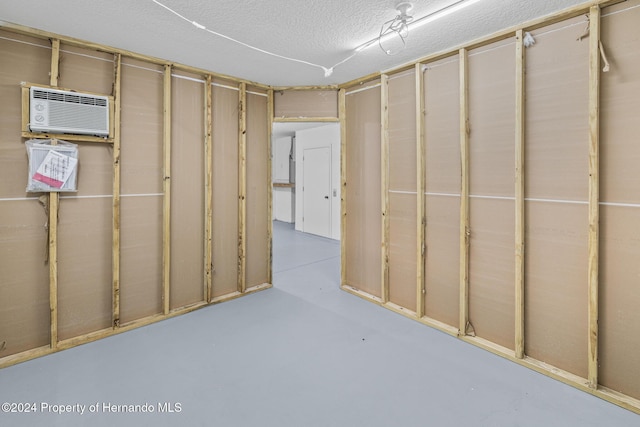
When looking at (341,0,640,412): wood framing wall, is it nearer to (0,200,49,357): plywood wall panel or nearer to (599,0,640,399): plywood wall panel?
(599,0,640,399): plywood wall panel

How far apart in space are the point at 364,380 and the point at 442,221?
4.94 ft

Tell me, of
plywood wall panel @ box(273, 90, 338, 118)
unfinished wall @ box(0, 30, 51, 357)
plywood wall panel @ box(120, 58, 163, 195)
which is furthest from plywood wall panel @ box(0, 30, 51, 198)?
plywood wall panel @ box(273, 90, 338, 118)

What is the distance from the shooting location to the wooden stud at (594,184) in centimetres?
200

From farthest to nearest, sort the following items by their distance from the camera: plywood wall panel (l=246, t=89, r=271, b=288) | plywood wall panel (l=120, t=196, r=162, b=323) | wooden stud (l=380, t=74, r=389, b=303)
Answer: plywood wall panel (l=246, t=89, r=271, b=288) < wooden stud (l=380, t=74, r=389, b=303) < plywood wall panel (l=120, t=196, r=162, b=323)

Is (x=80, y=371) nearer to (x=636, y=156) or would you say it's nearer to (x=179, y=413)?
(x=179, y=413)

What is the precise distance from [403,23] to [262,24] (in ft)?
3.18

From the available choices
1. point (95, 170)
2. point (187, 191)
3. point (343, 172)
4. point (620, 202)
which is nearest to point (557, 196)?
point (620, 202)

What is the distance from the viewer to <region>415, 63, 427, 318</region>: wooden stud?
117 inches

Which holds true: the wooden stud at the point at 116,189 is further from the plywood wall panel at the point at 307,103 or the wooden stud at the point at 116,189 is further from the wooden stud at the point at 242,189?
the plywood wall panel at the point at 307,103

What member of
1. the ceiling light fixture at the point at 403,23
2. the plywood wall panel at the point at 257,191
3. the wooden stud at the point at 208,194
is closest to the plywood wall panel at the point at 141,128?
the wooden stud at the point at 208,194

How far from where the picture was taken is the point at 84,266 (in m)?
2.71

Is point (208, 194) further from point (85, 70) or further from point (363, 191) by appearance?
point (363, 191)

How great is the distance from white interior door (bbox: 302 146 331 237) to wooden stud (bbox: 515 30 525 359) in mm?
4605

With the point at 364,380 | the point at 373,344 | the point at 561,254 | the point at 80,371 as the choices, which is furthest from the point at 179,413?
the point at 561,254
